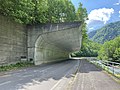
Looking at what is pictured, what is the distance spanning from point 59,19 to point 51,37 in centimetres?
2001

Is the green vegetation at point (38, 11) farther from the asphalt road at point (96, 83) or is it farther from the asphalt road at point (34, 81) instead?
the asphalt road at point (96, 83)

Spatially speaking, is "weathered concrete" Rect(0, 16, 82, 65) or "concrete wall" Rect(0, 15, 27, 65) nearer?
"concrete wall" Rect(0, 15, 27, 65)

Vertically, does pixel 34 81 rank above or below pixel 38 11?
below

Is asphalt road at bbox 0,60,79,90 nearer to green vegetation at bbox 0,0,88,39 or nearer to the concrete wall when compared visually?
the concrete wall

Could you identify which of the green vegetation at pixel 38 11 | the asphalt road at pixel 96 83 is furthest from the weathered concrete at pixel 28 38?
the asphalt road at pixel 96 83

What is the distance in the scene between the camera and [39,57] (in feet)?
134

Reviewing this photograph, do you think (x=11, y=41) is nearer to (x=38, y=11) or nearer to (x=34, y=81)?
(x=38, y=11)

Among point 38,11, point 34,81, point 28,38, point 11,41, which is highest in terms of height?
point 38,11

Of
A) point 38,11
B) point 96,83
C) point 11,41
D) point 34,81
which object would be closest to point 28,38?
point 38,11

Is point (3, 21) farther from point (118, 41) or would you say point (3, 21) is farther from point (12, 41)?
point (118, 41)

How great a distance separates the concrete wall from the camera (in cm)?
2834

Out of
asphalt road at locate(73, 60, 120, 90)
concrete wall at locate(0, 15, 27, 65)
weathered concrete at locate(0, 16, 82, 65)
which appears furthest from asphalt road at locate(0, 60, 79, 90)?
weathered concrete at locate(0, 16, 82, 65)

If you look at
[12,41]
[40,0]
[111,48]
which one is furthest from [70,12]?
[111,48]

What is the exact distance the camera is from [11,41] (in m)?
31.3
